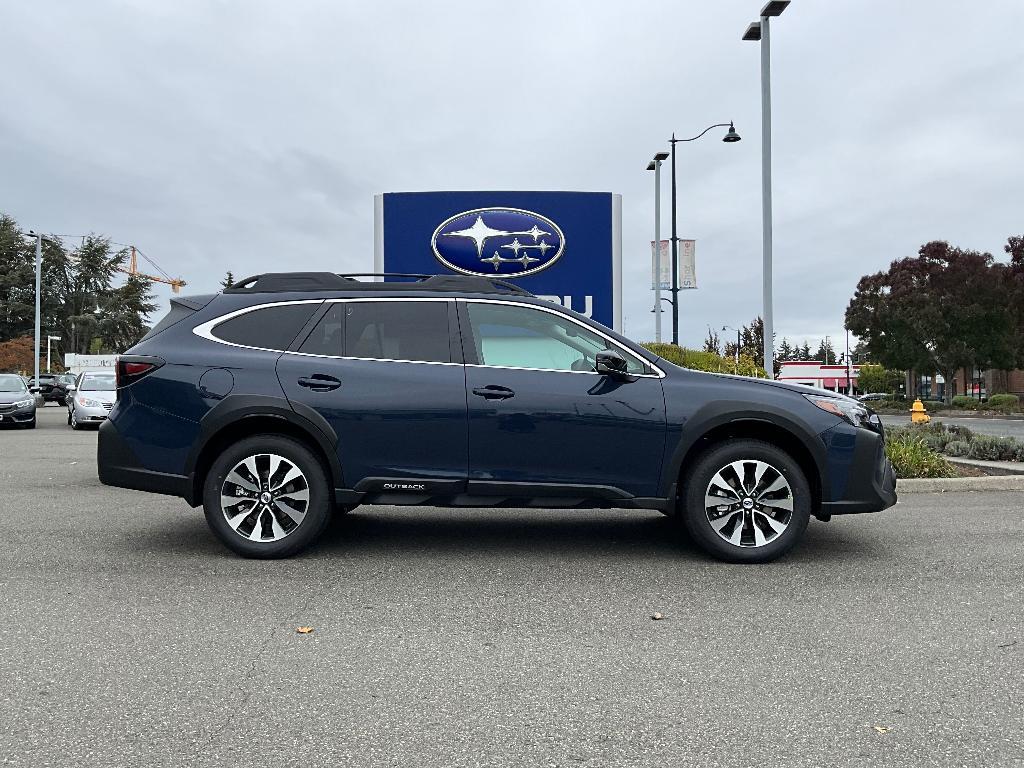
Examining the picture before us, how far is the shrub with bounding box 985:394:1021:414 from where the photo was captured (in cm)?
4059

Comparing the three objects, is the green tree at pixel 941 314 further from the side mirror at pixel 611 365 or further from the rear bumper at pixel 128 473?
the rear bumper at pixel 128 473

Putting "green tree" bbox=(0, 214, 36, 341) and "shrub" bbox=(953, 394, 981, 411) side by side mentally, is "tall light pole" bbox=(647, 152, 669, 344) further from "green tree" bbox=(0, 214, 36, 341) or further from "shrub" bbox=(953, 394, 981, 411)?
"green tree" bbox=(0, 214, 36, 341)

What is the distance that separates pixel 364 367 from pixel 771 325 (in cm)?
1100

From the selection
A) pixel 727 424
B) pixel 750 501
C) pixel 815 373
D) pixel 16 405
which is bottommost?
pixel 750 501

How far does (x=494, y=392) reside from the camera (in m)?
5.86

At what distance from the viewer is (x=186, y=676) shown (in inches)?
149

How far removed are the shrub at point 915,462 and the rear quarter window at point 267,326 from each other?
6778 millimetres

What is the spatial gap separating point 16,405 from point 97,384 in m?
1.93

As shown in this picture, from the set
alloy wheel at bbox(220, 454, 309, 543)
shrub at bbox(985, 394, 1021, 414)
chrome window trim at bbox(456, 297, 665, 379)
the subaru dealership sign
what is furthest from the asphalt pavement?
alloy wheel at bbox(220, 454, 309, 543)

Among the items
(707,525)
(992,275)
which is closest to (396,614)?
(707,525)

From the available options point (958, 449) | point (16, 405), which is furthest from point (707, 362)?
point (16, 405)

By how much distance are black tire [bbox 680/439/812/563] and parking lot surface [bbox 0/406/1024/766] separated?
15cm

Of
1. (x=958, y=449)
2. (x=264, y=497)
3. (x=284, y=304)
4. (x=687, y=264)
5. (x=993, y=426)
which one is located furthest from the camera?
(x=687, y=264)

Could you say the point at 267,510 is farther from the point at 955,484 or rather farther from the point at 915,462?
the point at 915,462
